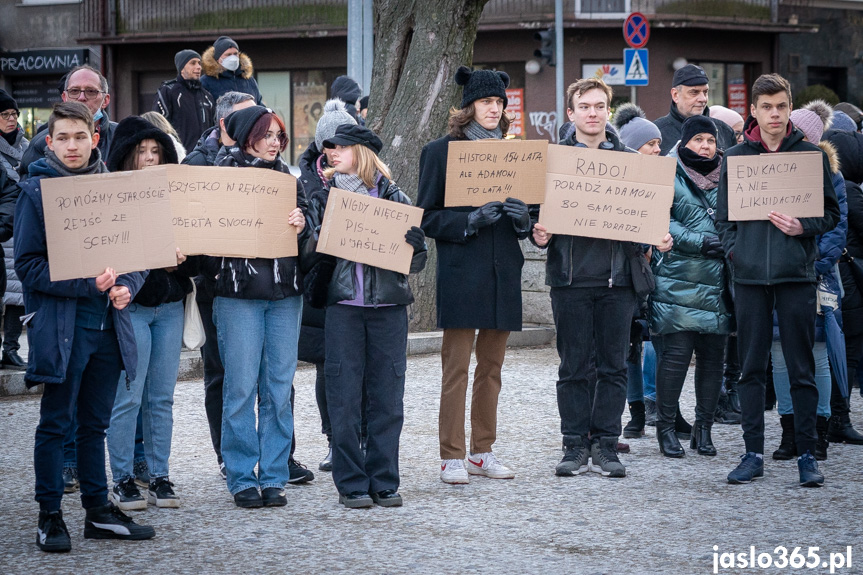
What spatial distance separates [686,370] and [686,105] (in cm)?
242

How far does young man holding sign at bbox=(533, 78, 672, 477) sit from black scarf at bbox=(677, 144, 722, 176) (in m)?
0.63

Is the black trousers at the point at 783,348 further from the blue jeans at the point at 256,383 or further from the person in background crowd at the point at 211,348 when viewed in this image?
the person in background crowd at the point at 211,348

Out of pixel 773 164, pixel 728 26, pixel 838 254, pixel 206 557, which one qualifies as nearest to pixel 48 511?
pixel 206 557

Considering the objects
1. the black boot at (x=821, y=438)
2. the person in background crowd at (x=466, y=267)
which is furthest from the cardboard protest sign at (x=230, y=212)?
the black boot at (x=821, y=438)

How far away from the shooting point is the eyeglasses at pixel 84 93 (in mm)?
7477

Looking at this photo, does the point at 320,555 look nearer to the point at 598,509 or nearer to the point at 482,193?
the point at 598,509

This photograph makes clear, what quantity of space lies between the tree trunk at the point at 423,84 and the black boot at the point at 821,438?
5388 mm

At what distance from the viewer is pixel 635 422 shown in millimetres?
8227

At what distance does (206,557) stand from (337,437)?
3.84 feet

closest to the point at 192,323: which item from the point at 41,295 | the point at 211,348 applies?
the point at 211,348

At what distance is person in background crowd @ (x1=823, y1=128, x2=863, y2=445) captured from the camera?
7.99 m

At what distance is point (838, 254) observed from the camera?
7402 millimetres

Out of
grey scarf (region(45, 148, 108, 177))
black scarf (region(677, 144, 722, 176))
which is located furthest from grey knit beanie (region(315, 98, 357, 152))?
black scarf (region(677, 144, 722, 176))

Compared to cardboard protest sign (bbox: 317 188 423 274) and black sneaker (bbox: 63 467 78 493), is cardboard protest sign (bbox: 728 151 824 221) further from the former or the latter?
black sneaker (bbox: 63 467 78 493)
